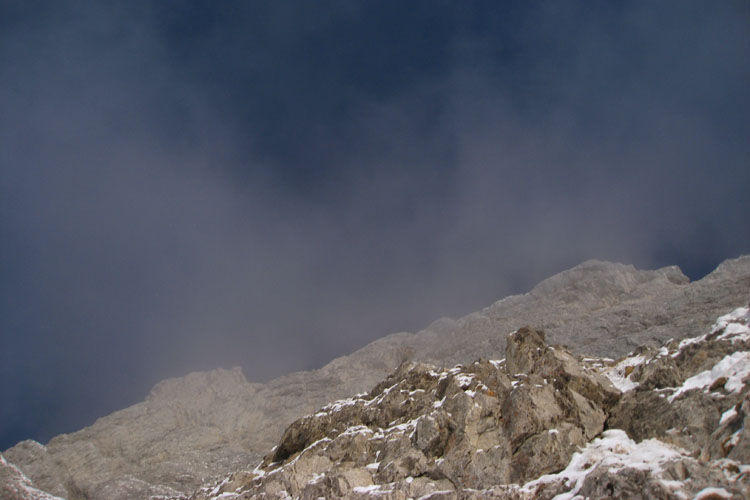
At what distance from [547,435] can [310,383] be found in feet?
257

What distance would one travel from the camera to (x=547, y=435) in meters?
23.3

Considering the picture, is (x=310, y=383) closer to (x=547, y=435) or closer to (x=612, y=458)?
(x=547, y=435)

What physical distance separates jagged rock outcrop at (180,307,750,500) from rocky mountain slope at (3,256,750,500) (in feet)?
116

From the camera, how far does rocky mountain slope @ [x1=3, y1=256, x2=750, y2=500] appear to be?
221 feet

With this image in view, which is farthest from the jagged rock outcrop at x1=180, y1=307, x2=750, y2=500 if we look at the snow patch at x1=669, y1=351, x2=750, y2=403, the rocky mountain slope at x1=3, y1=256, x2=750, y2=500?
the rocky mountain slope at x1=3, y1=256, x2=750, y2=500

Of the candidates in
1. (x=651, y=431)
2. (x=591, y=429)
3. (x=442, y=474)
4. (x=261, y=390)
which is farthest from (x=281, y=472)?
(x=261, y=390)

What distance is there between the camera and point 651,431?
21453mm

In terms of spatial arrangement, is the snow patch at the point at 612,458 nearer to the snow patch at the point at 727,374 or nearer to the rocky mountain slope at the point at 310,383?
the snow patch at the point at 727,374

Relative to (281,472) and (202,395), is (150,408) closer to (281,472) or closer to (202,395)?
(202,395)

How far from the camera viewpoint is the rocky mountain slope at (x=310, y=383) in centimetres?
6731

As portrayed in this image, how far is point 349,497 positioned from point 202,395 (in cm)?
8525

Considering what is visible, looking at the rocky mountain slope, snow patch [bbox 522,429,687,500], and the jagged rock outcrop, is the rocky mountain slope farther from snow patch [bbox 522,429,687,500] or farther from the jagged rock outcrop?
snow patch [bbox 522,429,687,500]

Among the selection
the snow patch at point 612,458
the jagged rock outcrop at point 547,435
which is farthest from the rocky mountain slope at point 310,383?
the snow patch at point 612,458

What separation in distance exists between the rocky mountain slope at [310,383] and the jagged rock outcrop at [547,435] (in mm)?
35375
